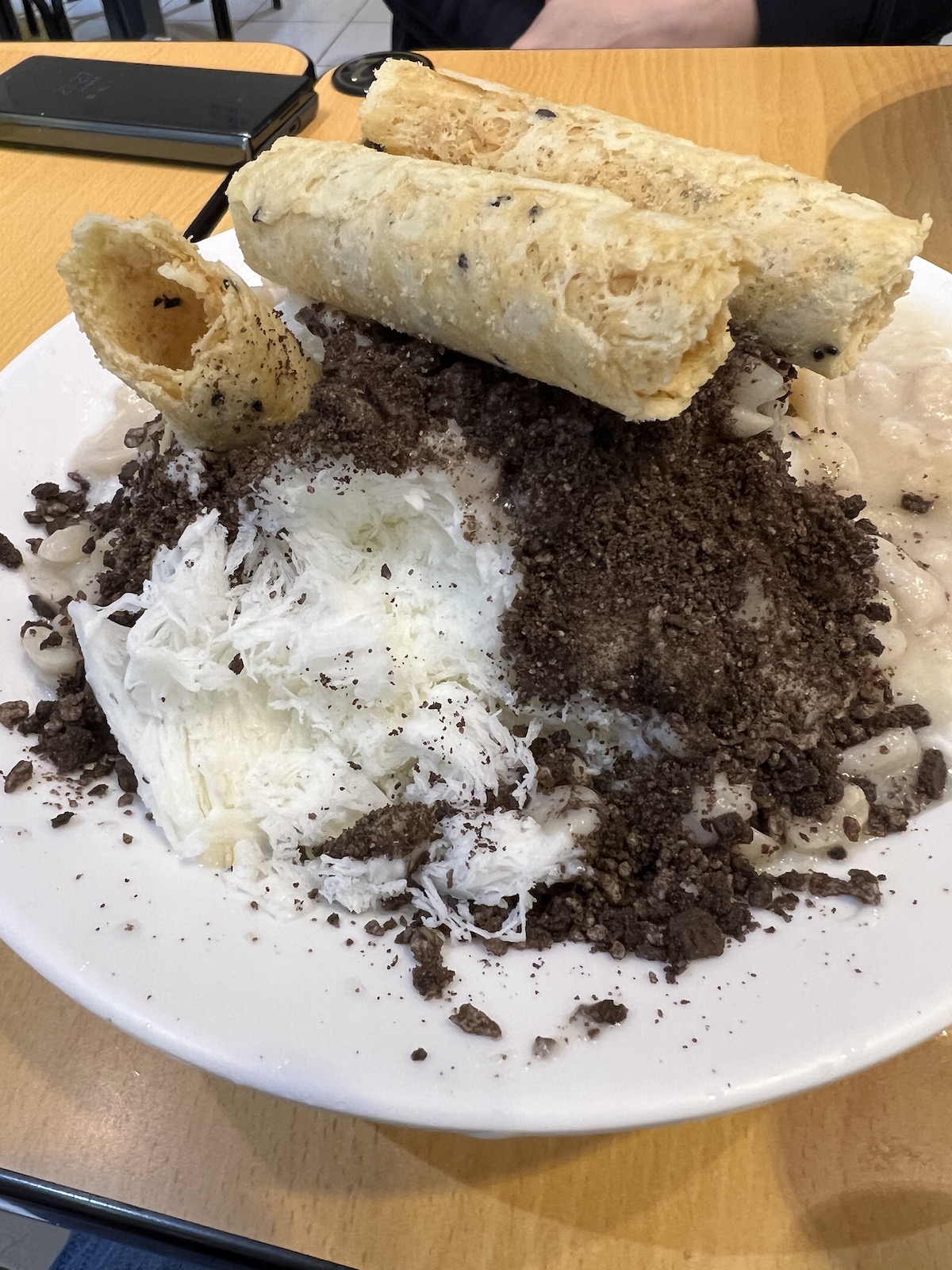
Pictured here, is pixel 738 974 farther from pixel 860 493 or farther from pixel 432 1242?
pixel 860 493

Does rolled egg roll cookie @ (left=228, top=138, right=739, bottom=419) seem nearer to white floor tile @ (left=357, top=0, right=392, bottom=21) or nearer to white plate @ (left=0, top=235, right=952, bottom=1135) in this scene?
white plate @ (left=0, top=235, right=952, bottom=1135)

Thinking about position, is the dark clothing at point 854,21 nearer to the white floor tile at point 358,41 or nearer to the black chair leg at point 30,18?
the white floor tile at point 358,41

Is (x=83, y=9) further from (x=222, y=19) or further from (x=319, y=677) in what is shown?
(x=319, y=677)

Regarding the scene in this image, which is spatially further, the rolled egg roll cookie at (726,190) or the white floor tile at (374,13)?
the white floor tile at (374,13)

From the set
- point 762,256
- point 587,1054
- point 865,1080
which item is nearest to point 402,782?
point 587,1054

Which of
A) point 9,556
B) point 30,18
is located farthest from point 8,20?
point 9,556

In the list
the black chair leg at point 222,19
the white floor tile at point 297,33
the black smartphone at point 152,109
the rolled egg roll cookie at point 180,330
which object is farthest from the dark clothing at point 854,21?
the black chair leg at point 222,19

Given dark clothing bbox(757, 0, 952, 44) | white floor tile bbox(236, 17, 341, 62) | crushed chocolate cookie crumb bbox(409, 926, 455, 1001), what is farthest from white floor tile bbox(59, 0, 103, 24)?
crushed chocolate cookie crumb bbox(409, 926, 455, 1001)
